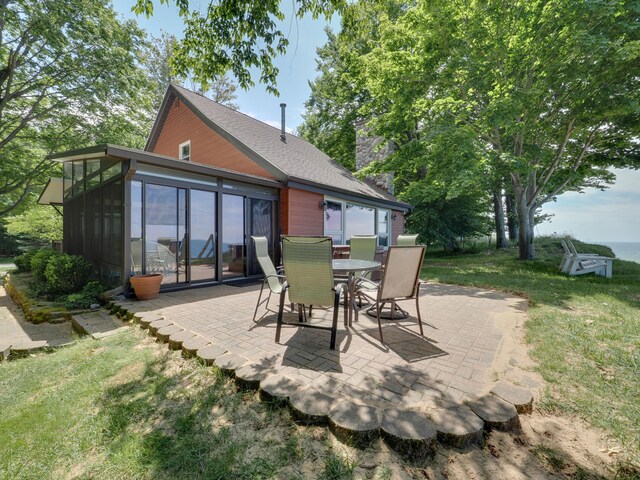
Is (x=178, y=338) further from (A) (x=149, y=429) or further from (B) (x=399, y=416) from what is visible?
(B) (x=399, y=416)

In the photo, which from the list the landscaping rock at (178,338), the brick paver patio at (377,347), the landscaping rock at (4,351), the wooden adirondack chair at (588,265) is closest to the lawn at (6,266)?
the landscaping rock at (4,351)

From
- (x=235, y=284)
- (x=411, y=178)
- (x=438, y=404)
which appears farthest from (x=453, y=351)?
(x=411, y=178)

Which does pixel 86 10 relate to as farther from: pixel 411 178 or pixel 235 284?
pixel 411 178

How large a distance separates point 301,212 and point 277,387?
6526 mm

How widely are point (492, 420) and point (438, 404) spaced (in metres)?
0.34

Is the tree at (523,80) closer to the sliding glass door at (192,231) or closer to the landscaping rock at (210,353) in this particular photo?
the sliding glass door at (192,231)

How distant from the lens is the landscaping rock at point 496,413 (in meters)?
1.85

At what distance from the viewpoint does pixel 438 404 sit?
2045mm

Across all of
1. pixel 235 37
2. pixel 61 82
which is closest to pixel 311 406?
pixel 235 37

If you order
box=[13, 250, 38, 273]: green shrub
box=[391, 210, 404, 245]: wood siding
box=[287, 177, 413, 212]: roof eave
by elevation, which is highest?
box=[287, 177, 413, 212]: roof eave

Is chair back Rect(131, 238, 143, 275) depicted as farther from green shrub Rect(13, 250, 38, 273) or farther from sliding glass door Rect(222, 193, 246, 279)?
green shrub Rect(13, 250, 38, 273)

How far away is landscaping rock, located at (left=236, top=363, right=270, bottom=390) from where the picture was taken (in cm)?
227

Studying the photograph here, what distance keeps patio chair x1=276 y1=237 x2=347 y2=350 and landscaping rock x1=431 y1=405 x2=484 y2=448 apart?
127 cm

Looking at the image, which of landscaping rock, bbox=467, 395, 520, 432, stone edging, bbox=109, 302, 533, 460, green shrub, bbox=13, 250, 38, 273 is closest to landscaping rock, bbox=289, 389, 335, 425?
stone edging, bbox=109, 302, 533, 460
